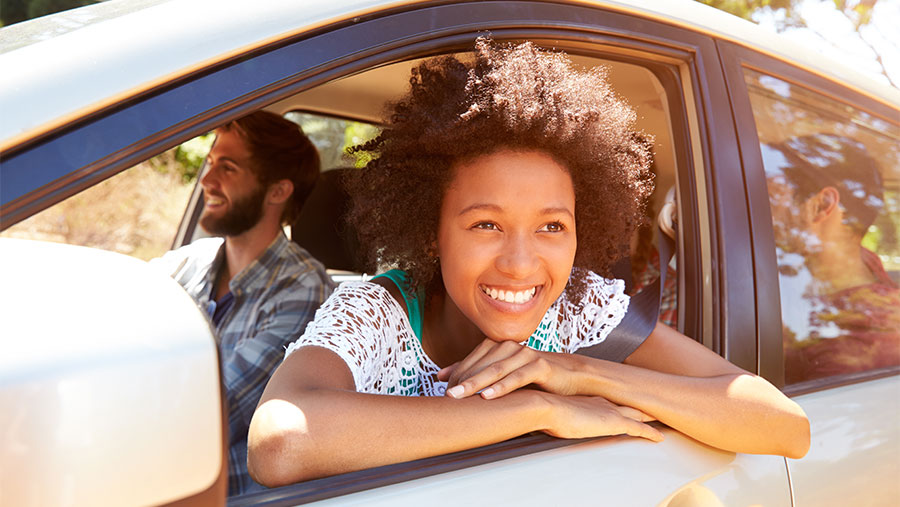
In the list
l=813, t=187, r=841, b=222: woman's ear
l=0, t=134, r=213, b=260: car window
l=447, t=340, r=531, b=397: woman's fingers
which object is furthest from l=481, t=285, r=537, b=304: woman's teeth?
l=0, t=134, r=213, b=260: car window

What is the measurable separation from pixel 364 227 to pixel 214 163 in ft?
4.90

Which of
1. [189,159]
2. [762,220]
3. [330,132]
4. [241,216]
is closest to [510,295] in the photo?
[762,220]

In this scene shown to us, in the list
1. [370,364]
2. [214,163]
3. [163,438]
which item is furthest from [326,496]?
[214,163]

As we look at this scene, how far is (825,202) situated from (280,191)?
1.94 m

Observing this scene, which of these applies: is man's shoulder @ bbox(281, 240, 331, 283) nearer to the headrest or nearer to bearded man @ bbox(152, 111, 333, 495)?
bearded man @ bbox(152, 111, 333, 495)

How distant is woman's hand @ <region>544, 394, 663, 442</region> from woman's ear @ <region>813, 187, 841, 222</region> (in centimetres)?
89

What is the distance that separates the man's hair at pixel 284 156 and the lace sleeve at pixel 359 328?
1.39 m

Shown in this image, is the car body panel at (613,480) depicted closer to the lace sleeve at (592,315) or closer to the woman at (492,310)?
the woman at (492,310)

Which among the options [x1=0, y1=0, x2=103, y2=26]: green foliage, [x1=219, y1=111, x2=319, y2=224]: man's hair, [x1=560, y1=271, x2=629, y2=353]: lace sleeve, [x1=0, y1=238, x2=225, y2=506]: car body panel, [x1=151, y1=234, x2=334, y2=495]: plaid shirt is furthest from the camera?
[x1=0, y1=0, x2=103, y2=26]: green foliage

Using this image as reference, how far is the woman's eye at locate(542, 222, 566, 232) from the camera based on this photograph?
176 centimetres

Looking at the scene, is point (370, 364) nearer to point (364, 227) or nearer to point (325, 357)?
point (325, 357)

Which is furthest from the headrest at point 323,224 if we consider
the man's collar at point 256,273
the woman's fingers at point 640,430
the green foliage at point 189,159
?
the green foliage at point 189,159

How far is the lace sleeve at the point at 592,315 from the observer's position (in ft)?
6.32

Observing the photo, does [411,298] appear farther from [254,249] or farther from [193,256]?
[193,256]
